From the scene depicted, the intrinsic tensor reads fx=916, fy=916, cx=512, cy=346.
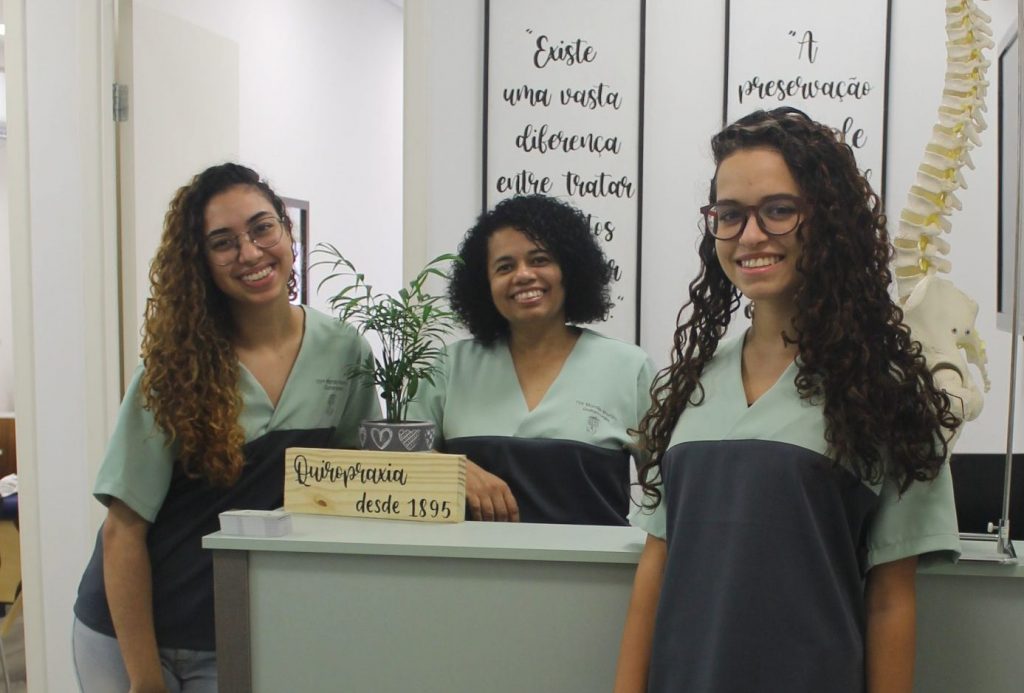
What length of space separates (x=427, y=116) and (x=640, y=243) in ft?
2.12

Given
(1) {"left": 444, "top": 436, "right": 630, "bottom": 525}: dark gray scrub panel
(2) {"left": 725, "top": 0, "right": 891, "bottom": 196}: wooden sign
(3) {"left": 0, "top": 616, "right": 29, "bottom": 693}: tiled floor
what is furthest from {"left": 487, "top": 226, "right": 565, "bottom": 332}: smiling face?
(3) {"left": 0, "top": 616, "right": 29, "bottom": 693}: tiled floor

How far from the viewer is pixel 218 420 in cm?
133

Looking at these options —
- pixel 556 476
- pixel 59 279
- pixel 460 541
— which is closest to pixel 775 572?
pixel 460 541

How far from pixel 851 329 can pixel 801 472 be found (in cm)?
16

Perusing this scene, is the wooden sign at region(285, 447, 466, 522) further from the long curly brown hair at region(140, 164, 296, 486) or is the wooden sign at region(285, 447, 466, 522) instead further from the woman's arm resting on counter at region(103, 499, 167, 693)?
the woman's arm resting on counter at region(103, 499, 167, 693)

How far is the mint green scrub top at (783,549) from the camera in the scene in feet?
2.99

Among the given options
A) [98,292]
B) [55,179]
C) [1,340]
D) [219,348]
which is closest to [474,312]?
[219,348]

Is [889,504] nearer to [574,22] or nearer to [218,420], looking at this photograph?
[218,420]

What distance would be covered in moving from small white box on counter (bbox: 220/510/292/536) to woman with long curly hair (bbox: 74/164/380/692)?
0.75 ft

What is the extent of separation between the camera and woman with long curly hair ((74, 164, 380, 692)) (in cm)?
134

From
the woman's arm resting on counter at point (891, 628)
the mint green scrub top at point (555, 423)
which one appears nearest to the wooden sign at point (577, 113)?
the mint green scrub top at point (555, 423)

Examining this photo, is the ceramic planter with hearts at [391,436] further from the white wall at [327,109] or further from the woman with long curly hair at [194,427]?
the white wall at [327,109]

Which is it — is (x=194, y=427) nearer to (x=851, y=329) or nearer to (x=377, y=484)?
(x=377, y=484)

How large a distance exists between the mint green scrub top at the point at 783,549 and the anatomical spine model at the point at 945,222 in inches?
6.5
